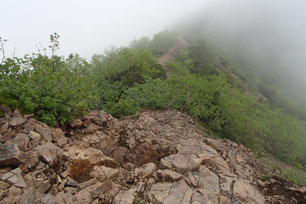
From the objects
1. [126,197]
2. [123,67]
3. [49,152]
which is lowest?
[126,197]

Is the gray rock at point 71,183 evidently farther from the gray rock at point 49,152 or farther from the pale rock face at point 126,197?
the pale rock face at point 126,197

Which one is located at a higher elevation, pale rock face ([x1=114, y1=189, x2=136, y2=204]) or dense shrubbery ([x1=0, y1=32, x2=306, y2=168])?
dense shrubbery ([x1=0, y1=32, x2=306, y2=168])

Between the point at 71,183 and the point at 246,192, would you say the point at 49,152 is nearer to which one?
the point at 71,183

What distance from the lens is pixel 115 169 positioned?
5.07 meters

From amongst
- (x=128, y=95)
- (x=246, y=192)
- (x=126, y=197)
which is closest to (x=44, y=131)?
(x=126, y=197)

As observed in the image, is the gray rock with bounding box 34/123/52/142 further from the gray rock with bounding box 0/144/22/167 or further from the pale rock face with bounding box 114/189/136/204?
the pale rock face with bounding box 114/189/136/204

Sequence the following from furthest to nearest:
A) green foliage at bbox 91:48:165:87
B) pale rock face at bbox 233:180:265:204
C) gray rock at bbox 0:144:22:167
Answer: green foliage at bbox 91:48:165:87 < pale rock face at bbox 233:180:265:204 < gray rock at bbox 0:144:22:167

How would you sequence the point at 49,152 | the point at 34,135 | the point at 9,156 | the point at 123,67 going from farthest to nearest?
the point at 123,67, the point at 34,135, the point at 49,152, the point at 9,156

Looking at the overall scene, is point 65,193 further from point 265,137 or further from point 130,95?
point 265,137

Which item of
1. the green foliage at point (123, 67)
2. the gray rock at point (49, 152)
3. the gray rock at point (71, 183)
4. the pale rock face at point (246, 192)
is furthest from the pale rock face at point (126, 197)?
the green foliage at point (123, 67)

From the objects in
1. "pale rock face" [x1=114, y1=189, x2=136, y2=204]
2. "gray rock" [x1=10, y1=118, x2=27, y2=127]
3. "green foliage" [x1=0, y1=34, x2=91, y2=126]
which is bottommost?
"pale rock face" [x1=114, y1=189, x2=136, y2=204]

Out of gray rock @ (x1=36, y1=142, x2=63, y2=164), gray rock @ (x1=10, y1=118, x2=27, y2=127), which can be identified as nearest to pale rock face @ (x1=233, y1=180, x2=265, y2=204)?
gray rock @ (x1=36, y1=142, x2=63, y2=164)

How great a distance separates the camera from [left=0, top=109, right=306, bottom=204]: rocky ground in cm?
388

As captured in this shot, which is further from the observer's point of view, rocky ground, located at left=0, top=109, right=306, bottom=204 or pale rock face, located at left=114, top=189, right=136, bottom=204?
pale rock face, located at left=114, top=189, right=136, bottom=204
